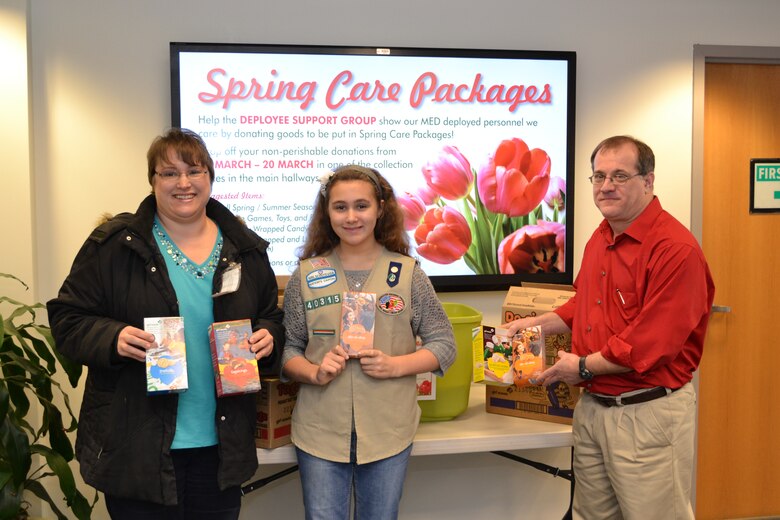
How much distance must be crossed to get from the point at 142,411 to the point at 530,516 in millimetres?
2258

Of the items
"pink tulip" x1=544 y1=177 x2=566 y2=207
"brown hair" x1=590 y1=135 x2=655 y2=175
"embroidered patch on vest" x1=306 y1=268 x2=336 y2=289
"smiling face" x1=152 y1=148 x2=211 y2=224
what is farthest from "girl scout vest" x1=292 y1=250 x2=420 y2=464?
"pink tulip" x1=544 y1=177 x2=566 y2=207

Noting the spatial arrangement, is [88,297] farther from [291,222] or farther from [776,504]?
[776,504]

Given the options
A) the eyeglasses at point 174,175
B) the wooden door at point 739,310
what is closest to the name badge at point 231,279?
the eyeglasses at point 174,175

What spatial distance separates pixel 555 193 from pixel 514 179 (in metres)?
0.21

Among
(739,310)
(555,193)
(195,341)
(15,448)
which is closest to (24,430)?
(15,448)

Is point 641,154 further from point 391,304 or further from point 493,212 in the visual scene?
point 493,212

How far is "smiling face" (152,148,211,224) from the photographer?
1851mm

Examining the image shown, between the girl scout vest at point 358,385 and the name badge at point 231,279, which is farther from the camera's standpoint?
the girl scout vest at point 358,385

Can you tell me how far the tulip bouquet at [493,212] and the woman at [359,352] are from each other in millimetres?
1005

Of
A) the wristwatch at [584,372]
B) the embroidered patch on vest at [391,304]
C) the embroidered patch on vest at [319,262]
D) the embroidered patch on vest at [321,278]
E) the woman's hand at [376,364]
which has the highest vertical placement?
the embroidered patch on vest at [319,262]

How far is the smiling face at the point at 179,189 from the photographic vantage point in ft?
6.07

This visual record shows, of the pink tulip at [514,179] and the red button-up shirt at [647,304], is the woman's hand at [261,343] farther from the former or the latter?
the pink tulip at [514,179]

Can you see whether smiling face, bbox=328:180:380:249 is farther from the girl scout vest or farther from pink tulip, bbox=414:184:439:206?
pink tulip, bbox=414:184:439:206

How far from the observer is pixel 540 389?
2668 mm
